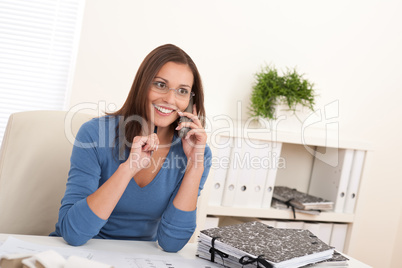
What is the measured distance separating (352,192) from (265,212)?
0.53m

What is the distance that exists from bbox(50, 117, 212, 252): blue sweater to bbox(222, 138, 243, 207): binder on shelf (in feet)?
2.08

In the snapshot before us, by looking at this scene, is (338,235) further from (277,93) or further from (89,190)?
(89,190)

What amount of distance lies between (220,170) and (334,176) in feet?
2.37

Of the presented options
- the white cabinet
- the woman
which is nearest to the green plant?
the white cabinet

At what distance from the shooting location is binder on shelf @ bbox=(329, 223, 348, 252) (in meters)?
2.55

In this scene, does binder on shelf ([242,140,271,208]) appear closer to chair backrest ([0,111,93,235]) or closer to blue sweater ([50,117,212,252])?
blue sweater ([50,117,212,252])

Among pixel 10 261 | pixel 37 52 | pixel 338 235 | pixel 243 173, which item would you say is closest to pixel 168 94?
pixel 10 261

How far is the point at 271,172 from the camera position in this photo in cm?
234

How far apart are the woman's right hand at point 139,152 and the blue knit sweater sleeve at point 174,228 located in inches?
7.5

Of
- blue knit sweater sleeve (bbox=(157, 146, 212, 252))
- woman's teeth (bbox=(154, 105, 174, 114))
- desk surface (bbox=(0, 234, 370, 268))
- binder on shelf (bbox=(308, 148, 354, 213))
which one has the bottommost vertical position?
desk surface (bbox=(0, 234, 370, 268))

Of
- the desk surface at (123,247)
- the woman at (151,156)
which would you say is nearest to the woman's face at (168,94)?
the woman at (151,156)

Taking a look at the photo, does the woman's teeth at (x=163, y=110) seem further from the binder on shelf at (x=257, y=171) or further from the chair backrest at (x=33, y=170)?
the binder on shelf at (x=257, y=171)

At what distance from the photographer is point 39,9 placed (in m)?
2.36

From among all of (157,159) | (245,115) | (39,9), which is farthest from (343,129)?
(39,9)
